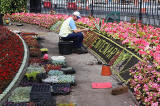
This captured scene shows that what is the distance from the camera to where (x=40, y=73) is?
962cm

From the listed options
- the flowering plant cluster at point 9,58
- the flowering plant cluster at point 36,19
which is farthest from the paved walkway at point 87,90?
the flowering plant cluster at point 36,19

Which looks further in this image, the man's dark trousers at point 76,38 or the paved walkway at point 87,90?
the man's dark trousers at point 76,38

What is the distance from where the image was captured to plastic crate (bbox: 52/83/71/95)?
861 cm

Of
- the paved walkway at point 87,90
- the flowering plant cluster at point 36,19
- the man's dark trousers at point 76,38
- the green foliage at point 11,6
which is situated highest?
the green foliage at point 11,6

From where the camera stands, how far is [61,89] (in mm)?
8742

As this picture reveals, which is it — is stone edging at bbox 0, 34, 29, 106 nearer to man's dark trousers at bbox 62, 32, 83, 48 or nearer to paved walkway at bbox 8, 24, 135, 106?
paved walkway at bbox 8, 24, 135, 106

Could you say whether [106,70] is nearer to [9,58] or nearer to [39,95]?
[39,95]

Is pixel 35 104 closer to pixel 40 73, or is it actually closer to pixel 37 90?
pixel 37 90

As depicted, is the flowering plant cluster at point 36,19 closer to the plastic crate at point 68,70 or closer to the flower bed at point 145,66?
the flower bed at point 145,66

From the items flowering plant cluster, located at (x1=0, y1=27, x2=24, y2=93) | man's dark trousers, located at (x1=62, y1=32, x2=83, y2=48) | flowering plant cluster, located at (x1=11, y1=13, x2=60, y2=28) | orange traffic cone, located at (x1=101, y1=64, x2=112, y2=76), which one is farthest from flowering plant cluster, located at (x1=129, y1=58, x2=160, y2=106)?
flowering plant cluster, located at (x1=11, y1=13, x2=60, y2=28)

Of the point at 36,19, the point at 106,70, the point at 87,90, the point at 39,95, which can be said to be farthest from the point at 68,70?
the point at 36,19

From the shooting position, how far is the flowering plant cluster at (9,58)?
911 centimetres

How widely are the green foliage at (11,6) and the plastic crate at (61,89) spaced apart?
16.5 m

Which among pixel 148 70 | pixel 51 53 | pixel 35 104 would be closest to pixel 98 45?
pixel 51 53
